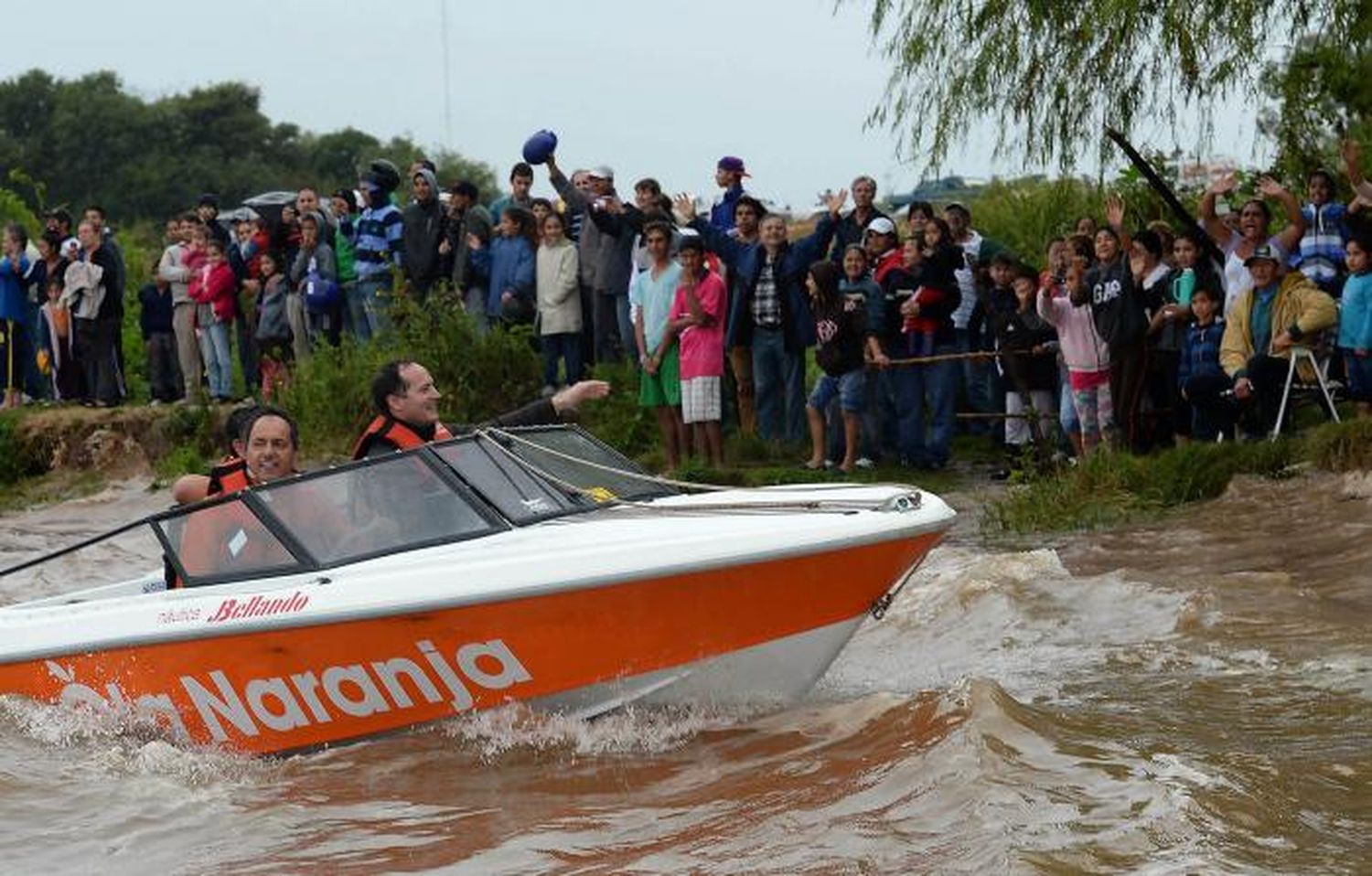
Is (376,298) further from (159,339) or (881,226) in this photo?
(881,226)

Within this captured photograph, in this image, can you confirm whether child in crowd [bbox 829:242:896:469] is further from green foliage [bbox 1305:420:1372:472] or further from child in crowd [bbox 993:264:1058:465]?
green foliage [bbox 1305:420:1372:472]

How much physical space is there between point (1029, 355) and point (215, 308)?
8378mm

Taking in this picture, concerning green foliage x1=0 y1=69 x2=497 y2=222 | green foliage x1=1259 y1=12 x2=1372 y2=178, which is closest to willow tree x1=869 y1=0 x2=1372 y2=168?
green foliage x1=1259 y1=12 x2=1372 y2=178

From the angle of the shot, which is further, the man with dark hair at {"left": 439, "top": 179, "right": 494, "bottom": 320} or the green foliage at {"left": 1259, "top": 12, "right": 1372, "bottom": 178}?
the man with dark hair at {"left": 439, "top": 179, "right": 494, "bottom": 320}

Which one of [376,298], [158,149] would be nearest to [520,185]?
[376,298]

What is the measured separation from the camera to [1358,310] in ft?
47.4

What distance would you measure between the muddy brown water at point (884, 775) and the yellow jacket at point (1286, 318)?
8.14ft

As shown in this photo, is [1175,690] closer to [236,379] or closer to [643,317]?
[643,317]

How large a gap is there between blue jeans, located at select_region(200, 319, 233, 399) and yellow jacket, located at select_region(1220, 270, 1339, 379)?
10103 millimetres

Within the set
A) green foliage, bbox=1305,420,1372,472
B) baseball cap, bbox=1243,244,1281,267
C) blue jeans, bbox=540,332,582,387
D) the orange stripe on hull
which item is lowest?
the orange stripe on hull

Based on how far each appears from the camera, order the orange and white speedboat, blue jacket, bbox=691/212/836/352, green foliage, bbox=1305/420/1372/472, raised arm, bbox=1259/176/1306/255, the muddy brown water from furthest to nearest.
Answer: blue jacket, bbox=691/212/836/352
raised arm, bbox=1259/176/1306/255
green foliage, bbox=1305/420/1372/472
the orange and white speedboat
the muddy brown water

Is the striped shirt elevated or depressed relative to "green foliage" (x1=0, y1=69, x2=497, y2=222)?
depressed

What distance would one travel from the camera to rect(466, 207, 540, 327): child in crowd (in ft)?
62.6

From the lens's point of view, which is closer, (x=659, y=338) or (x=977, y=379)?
(x=659, y=338)
